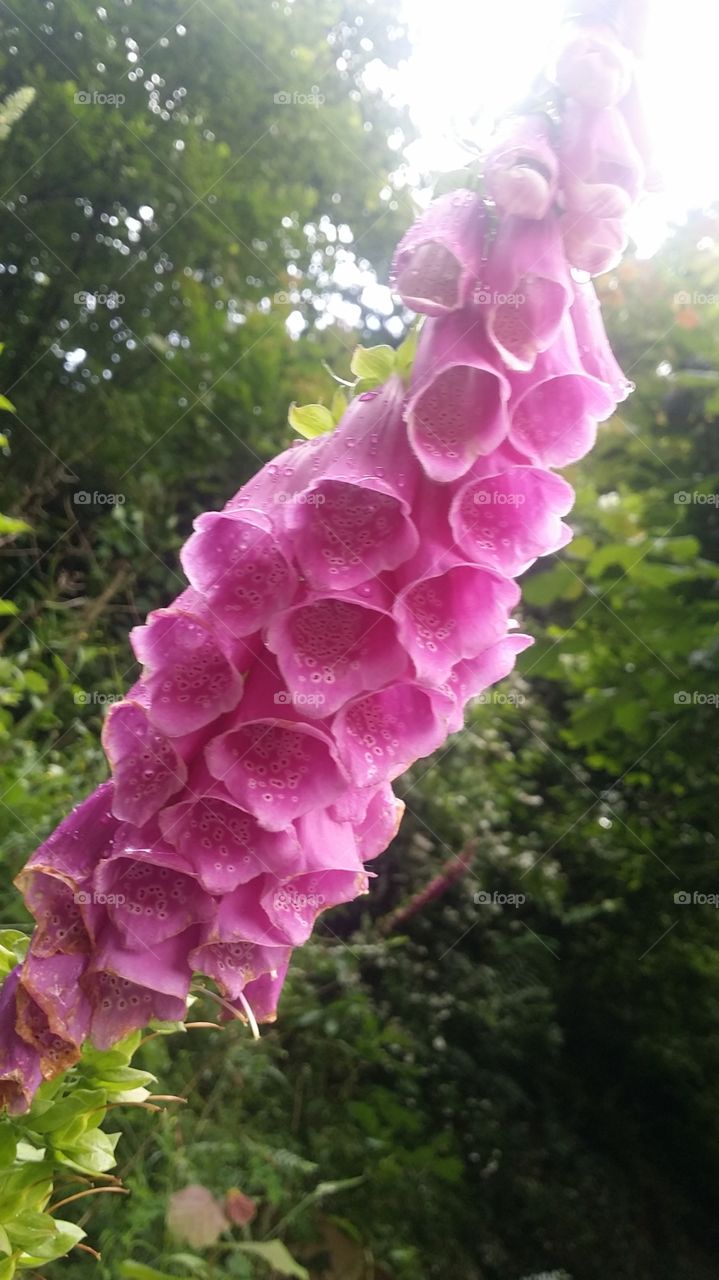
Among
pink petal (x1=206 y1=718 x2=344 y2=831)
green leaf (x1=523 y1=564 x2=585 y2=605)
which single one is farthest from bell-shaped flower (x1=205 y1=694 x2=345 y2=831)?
green leaf (x1=523 y1=564 x2=585 y2=605)

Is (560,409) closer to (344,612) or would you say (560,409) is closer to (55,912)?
(344,612)

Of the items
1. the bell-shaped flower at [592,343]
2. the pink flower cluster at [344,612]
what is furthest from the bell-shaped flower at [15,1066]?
the bell-shaped flower at [592,343]

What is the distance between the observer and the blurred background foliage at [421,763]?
181 cm

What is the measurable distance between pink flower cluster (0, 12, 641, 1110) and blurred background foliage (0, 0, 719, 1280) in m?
1.16

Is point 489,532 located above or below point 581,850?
above

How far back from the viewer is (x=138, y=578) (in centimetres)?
250

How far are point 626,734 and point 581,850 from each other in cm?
66

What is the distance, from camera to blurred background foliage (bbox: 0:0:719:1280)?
181 cm

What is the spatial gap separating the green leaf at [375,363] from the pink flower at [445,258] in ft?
0.14

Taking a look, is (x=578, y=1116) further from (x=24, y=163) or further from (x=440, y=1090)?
(x=24, y=163)

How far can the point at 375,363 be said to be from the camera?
493 millimetres

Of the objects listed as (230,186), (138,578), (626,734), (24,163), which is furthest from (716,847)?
(24,163)

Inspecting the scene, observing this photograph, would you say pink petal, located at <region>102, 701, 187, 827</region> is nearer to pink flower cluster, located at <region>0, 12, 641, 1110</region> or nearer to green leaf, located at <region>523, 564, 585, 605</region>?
pink flower cluster, located at <region>0, 12, 641, 1110</region>

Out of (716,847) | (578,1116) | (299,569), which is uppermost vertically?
(299,569)
